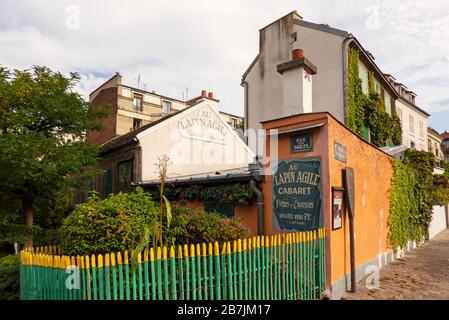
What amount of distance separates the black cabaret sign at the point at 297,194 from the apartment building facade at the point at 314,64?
19.2ft

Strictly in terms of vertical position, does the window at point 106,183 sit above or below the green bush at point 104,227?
above

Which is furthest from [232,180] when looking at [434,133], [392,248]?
[434,133]

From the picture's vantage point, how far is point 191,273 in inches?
177

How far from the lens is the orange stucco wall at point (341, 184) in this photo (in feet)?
21.3

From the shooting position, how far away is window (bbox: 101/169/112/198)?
54.9 feet

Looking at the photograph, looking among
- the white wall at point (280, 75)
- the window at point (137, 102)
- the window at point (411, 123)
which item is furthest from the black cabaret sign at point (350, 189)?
the window at point (411, 123)

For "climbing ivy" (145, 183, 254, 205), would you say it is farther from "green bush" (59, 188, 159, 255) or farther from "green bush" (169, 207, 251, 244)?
"green bush" (59, 188, 159, 255)

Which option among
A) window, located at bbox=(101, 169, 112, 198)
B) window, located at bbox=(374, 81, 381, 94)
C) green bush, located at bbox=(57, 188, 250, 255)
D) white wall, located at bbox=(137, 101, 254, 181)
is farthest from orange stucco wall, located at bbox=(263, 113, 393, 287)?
window, located at bbox=(101, 169, 112, 198)

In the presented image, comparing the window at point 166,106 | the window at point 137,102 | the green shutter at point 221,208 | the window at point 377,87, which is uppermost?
the window at point 166,106

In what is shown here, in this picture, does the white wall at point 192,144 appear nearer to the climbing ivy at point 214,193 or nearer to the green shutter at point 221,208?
the climbing ivy at point 214,193

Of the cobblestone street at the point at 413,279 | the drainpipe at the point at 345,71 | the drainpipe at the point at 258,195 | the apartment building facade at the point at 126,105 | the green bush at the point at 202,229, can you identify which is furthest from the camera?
the apartment building facade at the point at 126,105

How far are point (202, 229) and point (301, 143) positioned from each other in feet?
9.71

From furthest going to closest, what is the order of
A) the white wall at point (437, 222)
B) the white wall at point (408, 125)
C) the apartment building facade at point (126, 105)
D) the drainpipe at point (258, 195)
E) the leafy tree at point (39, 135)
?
the white wall at point (408, 125) → the apartment building facade at point (126, 105) → the white wall at point (437, 222) → the leafy tree at point (39, 135) → the drainpipe at point (258, 195)
